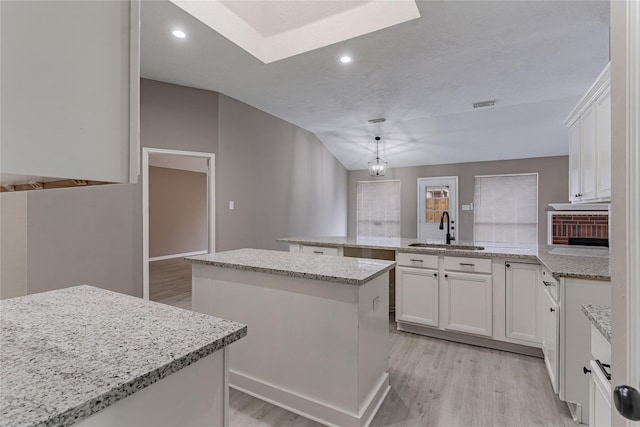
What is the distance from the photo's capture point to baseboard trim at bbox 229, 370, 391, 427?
1.71m

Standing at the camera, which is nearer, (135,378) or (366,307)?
(135,378)

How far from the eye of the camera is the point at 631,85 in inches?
23.0

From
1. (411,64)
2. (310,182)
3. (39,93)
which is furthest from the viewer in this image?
(310,182)

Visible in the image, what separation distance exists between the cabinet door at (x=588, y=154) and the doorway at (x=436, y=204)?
13.6ft

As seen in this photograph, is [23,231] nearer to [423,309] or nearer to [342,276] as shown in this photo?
[342,276]

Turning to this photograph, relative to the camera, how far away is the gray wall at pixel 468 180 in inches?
222

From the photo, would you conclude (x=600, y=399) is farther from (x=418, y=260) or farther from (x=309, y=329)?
(x=418, y=260)

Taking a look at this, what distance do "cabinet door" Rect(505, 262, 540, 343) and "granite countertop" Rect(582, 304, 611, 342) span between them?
60.1 inches

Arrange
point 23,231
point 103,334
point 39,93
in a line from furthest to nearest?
point 23,231
point 103,334
point 39,93

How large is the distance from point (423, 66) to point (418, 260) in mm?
2031

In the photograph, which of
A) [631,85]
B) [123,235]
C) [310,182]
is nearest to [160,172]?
[310,182]

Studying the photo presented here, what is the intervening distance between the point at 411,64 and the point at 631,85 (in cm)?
289

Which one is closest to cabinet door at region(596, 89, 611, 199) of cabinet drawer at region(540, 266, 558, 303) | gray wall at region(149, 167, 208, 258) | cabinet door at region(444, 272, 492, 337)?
cabinet drawer at region(540, 266, 558, 303)

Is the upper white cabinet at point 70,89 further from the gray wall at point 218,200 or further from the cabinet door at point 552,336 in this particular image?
the gray wall at point 218,200
